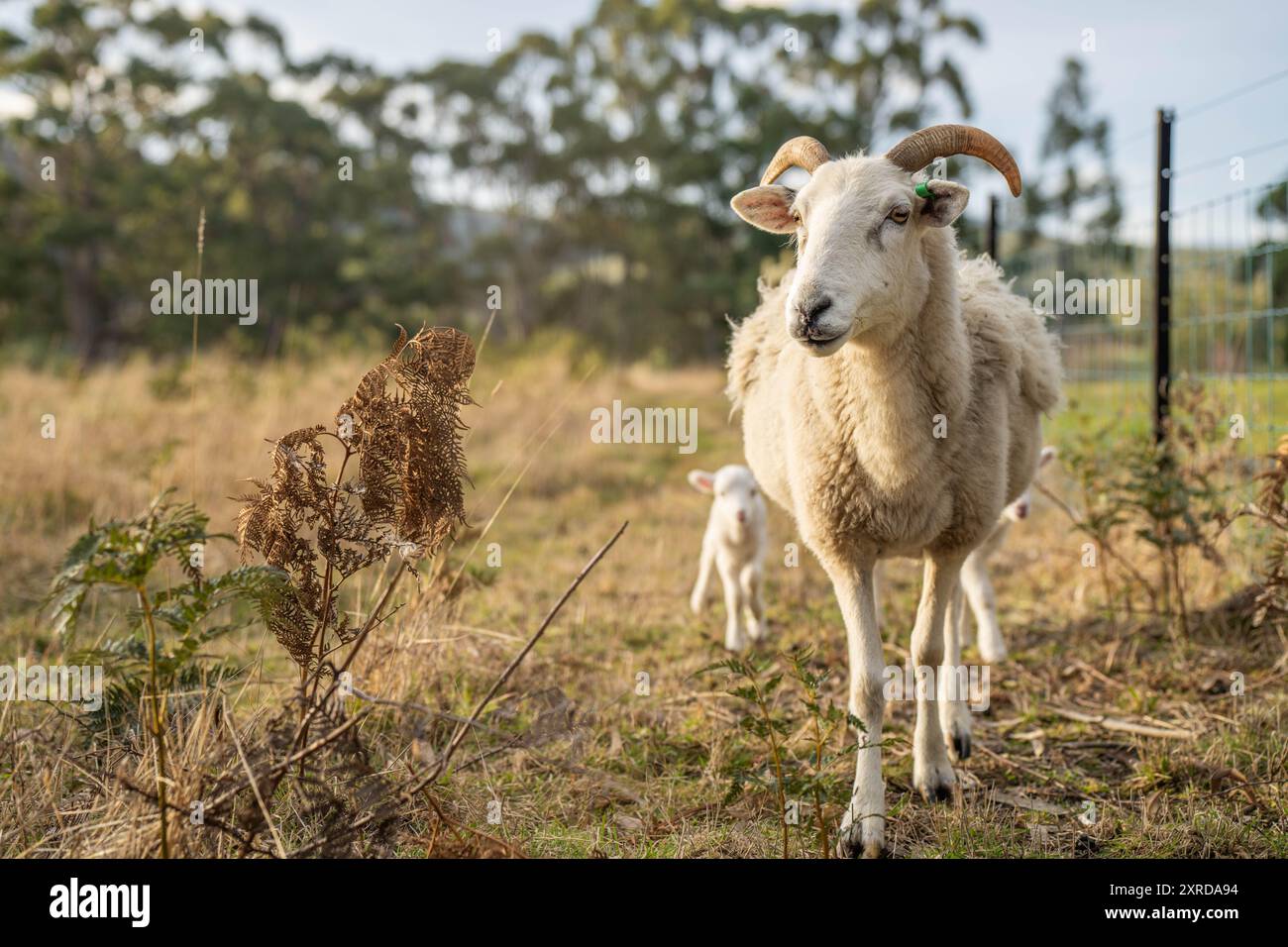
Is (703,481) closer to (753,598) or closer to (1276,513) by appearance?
(753,598)

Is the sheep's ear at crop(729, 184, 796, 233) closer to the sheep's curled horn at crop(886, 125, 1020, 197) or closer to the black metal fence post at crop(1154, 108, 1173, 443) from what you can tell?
the sheep's curled horn at crop(886, 125, 1020, 197)

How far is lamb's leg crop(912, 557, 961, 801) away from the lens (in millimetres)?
3609

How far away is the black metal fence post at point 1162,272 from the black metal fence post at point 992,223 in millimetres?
2135

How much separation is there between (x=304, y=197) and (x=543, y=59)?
9.21 m

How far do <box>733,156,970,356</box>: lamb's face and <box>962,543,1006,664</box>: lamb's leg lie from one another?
2362 mm

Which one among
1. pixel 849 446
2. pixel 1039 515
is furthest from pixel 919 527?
pixel 1039 515

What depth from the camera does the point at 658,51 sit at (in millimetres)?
29688

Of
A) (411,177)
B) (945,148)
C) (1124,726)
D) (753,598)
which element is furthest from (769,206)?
(411,177)

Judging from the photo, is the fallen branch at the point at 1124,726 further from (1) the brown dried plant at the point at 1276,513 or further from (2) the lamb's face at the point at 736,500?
(2) the lamb's face at the point at 736,500

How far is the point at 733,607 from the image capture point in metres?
5.55

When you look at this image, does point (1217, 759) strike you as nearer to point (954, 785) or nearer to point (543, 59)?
point (954, 785)

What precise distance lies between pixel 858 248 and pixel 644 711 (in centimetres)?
230
